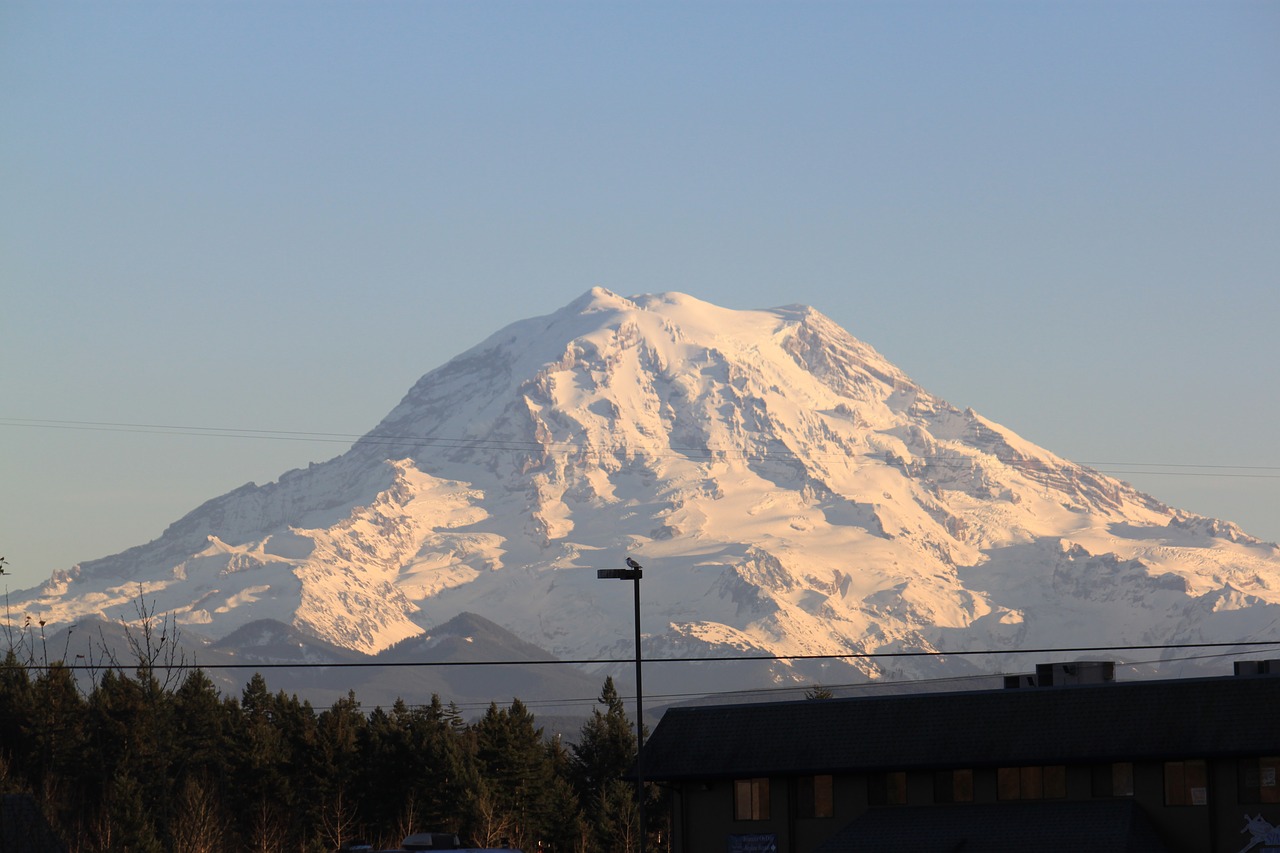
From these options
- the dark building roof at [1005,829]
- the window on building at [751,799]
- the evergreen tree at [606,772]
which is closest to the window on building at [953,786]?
the dark building roof at [1005,829]

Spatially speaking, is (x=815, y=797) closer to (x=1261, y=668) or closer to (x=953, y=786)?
(x=953, y=786)

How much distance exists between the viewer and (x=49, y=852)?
81.7 meters

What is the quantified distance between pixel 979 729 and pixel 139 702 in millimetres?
104574

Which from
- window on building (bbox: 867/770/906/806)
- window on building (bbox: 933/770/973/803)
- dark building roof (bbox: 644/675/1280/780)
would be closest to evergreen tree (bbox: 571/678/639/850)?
dark building roof (bbox: 644/675/1280/780)

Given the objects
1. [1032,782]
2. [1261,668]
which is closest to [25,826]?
[1032,782]

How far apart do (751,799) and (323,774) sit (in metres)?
81.8

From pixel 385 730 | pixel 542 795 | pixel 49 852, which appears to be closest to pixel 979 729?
pixel 49 852

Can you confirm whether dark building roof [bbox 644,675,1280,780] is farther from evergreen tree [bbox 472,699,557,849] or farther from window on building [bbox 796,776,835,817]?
evergreen tree [bbox 472,699,557,849]

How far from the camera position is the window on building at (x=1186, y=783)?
67562 millimetres

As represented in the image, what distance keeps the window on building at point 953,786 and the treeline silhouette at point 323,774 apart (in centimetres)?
5484

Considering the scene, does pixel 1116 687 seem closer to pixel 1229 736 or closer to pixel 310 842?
pixel 1229 736

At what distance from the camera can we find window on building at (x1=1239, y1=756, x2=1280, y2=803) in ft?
217

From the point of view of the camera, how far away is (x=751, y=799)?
75812 mm

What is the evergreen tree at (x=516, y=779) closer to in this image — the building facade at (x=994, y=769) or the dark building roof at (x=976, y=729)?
the dark building roof at (x=976, y=729)
